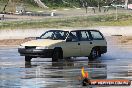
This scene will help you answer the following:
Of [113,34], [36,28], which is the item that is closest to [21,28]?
[36,28]

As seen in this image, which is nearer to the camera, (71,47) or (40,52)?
(40,52)

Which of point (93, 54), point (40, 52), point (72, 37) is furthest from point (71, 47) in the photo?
point (40, 52)

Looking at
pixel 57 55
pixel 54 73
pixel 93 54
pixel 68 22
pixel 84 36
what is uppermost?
pixel 54 73

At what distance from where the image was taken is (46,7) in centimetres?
9250

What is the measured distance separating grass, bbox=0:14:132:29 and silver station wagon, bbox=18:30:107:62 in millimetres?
30560

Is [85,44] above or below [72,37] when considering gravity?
below

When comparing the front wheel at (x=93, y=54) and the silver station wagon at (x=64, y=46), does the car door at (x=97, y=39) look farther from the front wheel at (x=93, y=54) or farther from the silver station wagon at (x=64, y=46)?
the front wheel at (x=93, y=54)

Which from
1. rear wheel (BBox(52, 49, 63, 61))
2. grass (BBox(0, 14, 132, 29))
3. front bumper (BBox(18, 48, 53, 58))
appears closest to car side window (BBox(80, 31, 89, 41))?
rear wheel (BBox(52, 49, 63, 61))

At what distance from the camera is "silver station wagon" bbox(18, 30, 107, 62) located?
27.6m

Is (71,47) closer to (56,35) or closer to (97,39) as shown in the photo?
(56,35)

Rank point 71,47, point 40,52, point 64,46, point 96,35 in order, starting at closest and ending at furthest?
point 40,52
point 64,46
point 71,47
point 96,35

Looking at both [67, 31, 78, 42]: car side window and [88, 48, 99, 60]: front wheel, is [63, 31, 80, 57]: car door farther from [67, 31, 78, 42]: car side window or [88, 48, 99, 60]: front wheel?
[88, 48, 99, 60]: front wheel

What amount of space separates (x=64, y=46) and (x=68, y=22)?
3709cm

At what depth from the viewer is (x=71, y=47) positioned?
28797 millimetres
